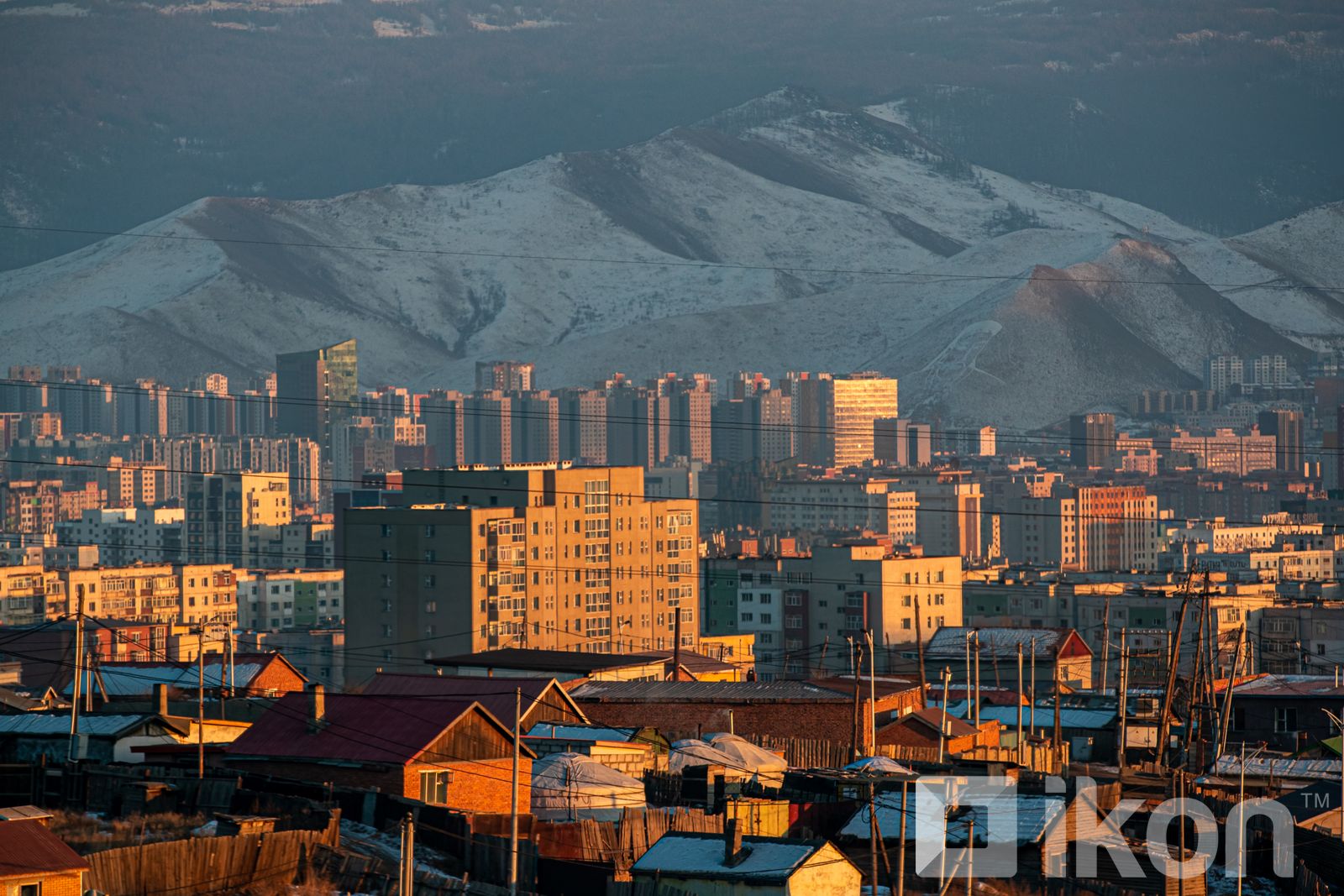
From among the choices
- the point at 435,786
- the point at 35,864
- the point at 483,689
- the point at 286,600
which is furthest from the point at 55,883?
the point at 286,600

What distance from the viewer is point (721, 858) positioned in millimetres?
14234

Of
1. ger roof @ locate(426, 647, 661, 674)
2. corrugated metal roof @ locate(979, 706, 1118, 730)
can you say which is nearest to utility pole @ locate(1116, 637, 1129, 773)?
corrugated metal roof @ locate(979, 706, 1118, 730)

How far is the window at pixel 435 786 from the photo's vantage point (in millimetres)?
17203

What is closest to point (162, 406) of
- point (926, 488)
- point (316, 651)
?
point (926, 488)

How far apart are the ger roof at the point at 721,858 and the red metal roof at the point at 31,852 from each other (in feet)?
12.0

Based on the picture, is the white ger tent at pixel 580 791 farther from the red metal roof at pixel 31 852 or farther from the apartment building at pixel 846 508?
the apartment building at pixel 846 508

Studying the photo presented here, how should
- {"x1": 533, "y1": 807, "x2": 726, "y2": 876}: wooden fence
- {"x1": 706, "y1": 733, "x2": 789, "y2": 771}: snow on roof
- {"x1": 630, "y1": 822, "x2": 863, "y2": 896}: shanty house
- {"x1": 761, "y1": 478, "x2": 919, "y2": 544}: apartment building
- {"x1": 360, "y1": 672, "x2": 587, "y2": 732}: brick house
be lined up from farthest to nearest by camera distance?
{"x1": 761, "y1": 478, "x2": 919, "y2": 544}: apartment building
{"x1": 360, "y1": 672, "x2": 587, "y2": 732}: brick house
{"x1": 706, "y1": 733, "x2": 789, "y2": 771}: snow on roof
{"x1": 533, "y1": 807, "x2": 726, "y2": 876}: wooden fence
{"x1": 630, "y1": 822, "x2": 863, "y2": 896}: shanty house

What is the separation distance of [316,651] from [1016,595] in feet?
61.9

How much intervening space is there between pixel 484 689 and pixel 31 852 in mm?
9539

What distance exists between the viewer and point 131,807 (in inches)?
645

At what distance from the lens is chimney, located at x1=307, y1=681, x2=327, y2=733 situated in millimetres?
18172

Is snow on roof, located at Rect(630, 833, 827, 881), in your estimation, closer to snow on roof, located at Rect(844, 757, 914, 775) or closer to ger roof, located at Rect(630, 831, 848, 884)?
ger roof, located at Rect(630, 831, 848, 884)

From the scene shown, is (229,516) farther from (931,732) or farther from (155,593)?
(931,732)

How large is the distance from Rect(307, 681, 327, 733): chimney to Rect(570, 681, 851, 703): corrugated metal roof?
21.5ft
